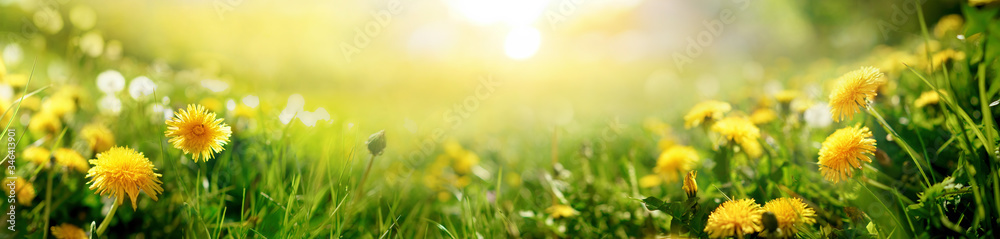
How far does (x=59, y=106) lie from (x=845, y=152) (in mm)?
2048

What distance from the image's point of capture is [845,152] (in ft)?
2.34

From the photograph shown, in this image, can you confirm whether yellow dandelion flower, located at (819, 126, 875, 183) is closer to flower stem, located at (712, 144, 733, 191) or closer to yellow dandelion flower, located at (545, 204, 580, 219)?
flower stem, located at (712, 144, 733, 191)

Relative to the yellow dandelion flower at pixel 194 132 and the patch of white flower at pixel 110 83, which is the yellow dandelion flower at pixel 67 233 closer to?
the yellow dandelion flower at pixel 194 132

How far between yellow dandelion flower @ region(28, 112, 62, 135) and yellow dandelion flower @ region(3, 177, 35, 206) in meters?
0.47

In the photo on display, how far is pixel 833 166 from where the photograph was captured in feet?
2.38

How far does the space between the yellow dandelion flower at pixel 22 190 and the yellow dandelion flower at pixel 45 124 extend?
0.47 m

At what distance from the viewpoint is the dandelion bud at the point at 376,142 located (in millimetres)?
964

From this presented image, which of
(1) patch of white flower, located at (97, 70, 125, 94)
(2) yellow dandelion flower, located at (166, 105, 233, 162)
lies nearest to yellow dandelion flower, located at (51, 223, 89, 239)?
(2) yellow dandelion flower, located at (166, 105, 233, 162)

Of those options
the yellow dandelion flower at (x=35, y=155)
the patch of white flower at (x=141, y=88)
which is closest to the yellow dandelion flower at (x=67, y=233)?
the yellow dandelion flower at (x=35, y=155)

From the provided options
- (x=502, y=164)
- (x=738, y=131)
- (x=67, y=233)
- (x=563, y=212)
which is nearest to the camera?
(x=67, y=233)

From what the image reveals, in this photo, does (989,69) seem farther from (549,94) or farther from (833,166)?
(549,94)

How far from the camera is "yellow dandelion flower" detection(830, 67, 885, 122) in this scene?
27.4 inches

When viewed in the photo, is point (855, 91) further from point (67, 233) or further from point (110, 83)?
point (110, 83)

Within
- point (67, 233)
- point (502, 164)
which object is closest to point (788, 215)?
point (67, 233)
